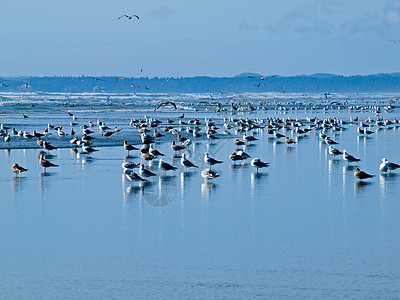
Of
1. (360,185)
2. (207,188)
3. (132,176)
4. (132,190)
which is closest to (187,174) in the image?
(132,176)

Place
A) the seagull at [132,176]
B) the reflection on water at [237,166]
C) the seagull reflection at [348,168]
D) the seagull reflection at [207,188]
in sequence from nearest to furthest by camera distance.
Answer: the seagull reflection at [207,188] < the seagull at [132,176] < the seagull reflection at [348,168] < the reflection on water at [237,166]

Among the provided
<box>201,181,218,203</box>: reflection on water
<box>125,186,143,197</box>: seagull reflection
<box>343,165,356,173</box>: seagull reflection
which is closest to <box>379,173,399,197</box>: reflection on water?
<box>343,165,356,173</box>: seagull reflection

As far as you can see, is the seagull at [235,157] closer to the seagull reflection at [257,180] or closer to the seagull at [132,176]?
the seagull reflection at [257,180]

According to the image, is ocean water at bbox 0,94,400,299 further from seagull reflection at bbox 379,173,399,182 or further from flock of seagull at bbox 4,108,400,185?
flock of seagull at bbox 4,108,400,185

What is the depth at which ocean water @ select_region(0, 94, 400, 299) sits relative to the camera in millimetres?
7684

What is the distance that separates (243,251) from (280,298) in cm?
194

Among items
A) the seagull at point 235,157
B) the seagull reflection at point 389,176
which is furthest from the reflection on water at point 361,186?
the seagull at point 235,157

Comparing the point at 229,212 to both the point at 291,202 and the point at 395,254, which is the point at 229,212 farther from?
the point at 395,254

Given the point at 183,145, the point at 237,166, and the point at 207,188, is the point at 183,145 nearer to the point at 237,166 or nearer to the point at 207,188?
the point at 237,166

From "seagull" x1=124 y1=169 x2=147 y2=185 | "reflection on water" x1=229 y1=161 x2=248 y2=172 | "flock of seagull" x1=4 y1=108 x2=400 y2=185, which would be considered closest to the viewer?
"seagull" x1=124 y1=169 x2=147 y2=185

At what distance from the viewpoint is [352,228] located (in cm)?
1044

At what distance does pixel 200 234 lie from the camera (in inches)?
398

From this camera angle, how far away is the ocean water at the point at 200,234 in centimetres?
768

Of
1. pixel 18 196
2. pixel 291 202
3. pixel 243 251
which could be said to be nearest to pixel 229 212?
pixel 291 202
